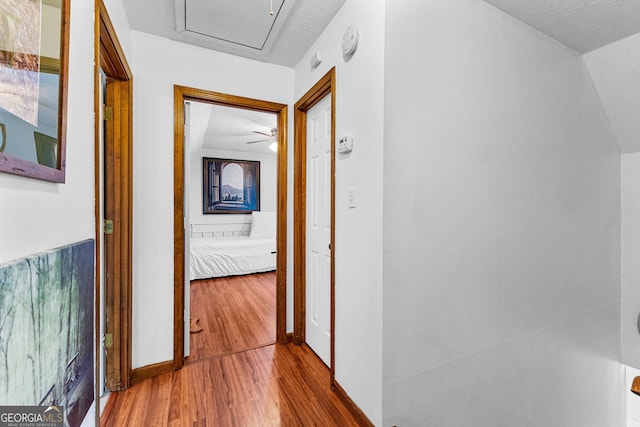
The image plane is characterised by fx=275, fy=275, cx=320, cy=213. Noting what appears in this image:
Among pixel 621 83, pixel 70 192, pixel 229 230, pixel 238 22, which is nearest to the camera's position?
pixel 70 192

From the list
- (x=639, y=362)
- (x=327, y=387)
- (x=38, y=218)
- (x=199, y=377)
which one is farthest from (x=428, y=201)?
(x=639, y=362)

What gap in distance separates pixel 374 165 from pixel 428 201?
0.35 meters

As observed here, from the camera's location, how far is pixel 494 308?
1.71 metres

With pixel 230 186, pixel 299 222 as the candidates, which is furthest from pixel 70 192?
pixel 230 186

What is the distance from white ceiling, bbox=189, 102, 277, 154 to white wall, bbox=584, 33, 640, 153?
9.78ft

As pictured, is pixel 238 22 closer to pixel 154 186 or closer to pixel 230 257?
pixel 154 186

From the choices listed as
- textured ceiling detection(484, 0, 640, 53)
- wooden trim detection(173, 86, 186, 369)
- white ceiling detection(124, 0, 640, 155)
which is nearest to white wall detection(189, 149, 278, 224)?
wooden trim detection(173, 86, 186, 369)

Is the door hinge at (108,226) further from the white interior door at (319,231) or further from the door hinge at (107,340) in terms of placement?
the white interior door at (319,231)

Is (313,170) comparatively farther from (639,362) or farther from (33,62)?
(639,362)

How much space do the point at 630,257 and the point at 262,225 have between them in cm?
514

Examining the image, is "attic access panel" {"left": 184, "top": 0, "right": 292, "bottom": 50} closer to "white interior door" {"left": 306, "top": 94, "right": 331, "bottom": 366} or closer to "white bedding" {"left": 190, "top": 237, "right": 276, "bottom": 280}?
"white interior door" {"left": 306, "top": 94, "right": 331, "bottom": 366}

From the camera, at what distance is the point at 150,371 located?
190 cm

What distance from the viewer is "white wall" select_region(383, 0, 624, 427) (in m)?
1.40

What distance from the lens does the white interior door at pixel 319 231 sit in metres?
2.08
